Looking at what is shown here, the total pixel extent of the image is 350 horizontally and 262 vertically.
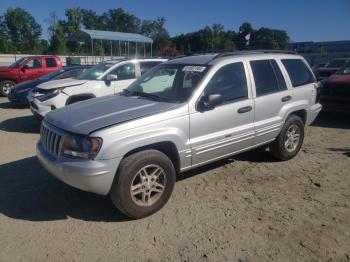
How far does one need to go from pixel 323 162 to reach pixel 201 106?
2.83 metres

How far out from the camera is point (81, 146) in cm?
357

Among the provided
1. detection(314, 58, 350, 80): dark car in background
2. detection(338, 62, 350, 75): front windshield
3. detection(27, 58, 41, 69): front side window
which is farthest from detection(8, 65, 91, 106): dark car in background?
detection(314, 58, 350, 80): dark car in background

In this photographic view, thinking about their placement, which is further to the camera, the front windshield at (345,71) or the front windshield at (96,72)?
the front windshield at (345,71)

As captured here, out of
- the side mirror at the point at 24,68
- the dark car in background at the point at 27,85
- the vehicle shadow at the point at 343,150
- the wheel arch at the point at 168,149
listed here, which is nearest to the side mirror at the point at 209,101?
the wheel arch at the point at 168,149

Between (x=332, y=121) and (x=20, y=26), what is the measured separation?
9362 centimetres

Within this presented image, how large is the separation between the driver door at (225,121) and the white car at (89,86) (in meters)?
4.34

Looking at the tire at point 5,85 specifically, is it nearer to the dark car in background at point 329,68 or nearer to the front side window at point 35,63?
the front side window at point 35,63

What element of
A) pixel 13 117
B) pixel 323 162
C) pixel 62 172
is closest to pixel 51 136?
pixel 62 172

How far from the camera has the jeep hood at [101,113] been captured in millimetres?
3693

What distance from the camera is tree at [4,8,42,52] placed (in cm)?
8531

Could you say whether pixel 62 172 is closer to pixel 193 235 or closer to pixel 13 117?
pixel 193 235

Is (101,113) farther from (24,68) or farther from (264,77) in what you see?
(24,68)

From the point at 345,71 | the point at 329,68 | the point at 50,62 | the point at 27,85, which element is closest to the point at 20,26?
the point at 50,62

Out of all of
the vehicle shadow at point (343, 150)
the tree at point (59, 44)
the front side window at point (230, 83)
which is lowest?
the vehicle shadow at point (343, 150)
